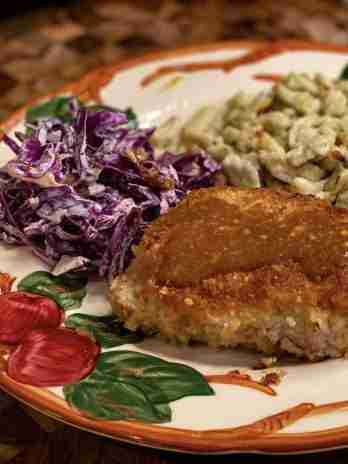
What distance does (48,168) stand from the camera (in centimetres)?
315

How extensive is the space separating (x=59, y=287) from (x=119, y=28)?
3251mm

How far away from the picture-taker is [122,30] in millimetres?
5574

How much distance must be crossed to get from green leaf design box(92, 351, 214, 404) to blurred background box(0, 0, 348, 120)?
2.76m

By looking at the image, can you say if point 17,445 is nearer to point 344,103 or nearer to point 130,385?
point 130,385

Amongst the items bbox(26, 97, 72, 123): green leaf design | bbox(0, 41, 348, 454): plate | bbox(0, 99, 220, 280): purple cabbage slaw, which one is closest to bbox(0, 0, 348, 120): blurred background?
bbox(26, 97, 72, 123): green leaf design

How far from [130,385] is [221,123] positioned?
1.78 metres

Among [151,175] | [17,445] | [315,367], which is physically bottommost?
[17,445]

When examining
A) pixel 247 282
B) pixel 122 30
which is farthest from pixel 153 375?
pixel 122 30

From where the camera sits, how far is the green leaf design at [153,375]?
2352 millimetres

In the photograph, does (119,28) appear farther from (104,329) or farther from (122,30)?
(104,329)

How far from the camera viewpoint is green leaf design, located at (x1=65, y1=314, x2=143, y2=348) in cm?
260

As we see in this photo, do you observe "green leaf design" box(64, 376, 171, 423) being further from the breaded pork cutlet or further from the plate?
the breaded pork cutlet

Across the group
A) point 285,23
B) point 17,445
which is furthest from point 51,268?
point 285,23

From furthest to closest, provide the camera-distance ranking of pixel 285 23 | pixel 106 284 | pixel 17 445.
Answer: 1. pixel 285 23
2. pixel 106 284
3. pixel 17 445
